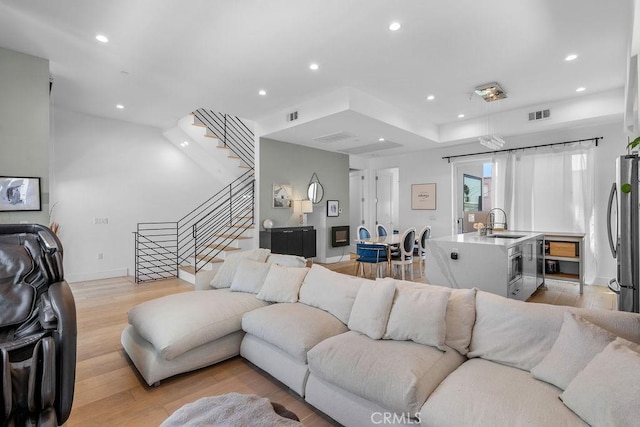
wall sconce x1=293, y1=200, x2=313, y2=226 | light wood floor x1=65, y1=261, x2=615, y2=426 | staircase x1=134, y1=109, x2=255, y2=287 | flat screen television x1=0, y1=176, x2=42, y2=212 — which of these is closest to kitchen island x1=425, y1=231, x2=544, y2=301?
light wood floor x1=65, y1=261, x2=615, y2=426

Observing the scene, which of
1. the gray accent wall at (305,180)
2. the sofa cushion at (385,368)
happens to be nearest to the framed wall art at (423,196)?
the gray accent wall at (305,180)

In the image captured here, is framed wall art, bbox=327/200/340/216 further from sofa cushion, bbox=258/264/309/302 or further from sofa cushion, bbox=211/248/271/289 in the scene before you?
sofa cushion, bbox=258/264/309/302

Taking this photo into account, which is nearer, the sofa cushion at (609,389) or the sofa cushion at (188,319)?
the sofa cushion at (609,389)

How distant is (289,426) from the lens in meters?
1.24

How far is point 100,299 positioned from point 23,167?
211 cm

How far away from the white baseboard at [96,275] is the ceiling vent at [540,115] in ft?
27.4

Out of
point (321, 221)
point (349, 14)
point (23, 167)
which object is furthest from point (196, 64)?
point (321, 221)

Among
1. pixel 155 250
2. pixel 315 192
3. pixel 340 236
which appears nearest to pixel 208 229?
pixel 155 250

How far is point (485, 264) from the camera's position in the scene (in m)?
3.62

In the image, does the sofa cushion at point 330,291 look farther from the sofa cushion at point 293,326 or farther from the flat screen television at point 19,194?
the flat screen television at point 19,194

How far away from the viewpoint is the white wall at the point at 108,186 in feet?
18.1

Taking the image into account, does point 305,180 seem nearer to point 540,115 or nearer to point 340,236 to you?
point 340,236

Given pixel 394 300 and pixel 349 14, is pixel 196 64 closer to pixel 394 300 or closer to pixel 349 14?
pixel 349 14

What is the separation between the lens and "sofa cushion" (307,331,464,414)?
1534 mm
